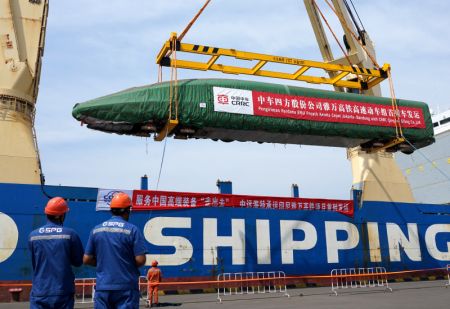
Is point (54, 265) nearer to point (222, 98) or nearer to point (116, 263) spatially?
point (116, 263)

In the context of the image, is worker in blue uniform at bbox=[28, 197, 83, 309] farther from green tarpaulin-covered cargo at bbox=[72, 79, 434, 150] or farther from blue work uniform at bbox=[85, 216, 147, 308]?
green tarpaulin-covered cargo at bbox=[72, 79, 434, 150]

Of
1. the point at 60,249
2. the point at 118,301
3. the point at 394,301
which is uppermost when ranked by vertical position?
the point at 60,249

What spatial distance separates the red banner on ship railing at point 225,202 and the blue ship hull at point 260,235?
0.23 meters

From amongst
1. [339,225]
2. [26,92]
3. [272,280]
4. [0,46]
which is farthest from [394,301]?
[0,46]

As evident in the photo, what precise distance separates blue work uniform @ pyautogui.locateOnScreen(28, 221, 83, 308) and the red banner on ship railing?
11.6 meters

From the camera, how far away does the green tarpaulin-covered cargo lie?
14758 millimetres

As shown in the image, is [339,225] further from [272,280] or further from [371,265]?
[272,280]

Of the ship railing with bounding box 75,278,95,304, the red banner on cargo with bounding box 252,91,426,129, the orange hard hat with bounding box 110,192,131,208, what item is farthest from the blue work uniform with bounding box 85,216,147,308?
the red banner on cargo with bounding box 252,91,426,129

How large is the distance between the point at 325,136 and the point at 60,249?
49.5ft

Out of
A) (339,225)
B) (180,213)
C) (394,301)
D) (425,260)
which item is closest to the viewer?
(394,301)

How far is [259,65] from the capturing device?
1730 centimetres

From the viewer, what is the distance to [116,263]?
3.72 m

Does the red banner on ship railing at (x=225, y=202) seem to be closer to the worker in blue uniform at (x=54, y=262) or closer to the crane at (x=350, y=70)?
the crane at (x=350, y=70)

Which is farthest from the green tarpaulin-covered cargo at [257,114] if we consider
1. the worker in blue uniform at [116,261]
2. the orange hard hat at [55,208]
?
the worker in blue uniform at [116,261]
